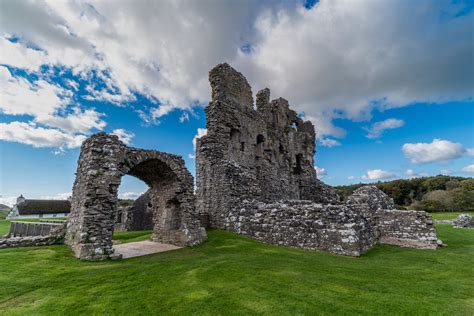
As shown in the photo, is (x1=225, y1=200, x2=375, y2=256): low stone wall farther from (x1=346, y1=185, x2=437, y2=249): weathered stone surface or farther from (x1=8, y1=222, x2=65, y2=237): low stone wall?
(x1=8, y1=222, x2=65, y2=237): low stone wall

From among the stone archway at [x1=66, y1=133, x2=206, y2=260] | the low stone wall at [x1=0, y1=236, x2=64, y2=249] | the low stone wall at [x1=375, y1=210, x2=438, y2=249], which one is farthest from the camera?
the low stone wall at [x1=375, y1=210, x2=438, y2=249]

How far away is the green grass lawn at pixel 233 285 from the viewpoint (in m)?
4.31

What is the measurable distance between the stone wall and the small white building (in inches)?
1725

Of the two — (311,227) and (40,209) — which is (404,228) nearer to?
(311,227)

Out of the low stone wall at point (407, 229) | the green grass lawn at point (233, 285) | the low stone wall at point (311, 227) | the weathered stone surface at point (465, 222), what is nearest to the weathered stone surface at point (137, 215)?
the low stone wall at point (311, 227)

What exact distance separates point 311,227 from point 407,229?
220 inches

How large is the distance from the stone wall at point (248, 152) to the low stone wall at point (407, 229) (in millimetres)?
6921

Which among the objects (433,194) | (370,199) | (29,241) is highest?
(433,194)

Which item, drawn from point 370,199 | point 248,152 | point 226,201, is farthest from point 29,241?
point 370,199

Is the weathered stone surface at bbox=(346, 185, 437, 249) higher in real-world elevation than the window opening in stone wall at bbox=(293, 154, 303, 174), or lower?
lower

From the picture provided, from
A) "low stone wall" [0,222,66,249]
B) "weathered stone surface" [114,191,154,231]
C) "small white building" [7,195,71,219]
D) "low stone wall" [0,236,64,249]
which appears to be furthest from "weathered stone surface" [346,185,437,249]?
"small white building" [7,195,71,219]

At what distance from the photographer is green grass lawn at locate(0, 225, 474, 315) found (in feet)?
14.1

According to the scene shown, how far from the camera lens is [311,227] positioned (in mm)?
10492

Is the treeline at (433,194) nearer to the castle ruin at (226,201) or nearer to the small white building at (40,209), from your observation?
the castle ruin at (226,201)
